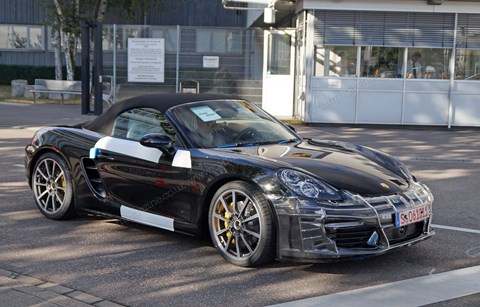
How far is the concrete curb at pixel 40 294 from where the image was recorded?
14.6 feet

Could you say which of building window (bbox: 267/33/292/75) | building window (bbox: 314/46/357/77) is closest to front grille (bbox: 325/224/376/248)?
building window (bbox: 314/46/357/77)

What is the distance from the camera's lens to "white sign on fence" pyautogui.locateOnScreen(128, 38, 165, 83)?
21.1 m

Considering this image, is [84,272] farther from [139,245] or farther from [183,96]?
[183,96]

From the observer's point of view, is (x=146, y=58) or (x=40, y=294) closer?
(x=40, y=294)

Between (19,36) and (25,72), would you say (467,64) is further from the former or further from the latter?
(19,36)

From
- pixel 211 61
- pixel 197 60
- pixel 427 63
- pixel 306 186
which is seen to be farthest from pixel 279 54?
pixel 306 186

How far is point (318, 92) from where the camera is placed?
698 inches

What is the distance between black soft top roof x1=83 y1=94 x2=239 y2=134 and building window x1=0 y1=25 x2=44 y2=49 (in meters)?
32.5

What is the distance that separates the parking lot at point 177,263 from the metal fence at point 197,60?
1316 centimetres

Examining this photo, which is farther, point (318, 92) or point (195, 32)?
point (195, 32)

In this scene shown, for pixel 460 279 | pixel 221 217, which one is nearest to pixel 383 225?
pixel 460 279

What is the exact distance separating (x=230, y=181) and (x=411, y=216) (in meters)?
1.49

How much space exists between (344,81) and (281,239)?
13165 millimetres

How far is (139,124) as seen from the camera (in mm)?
6297
